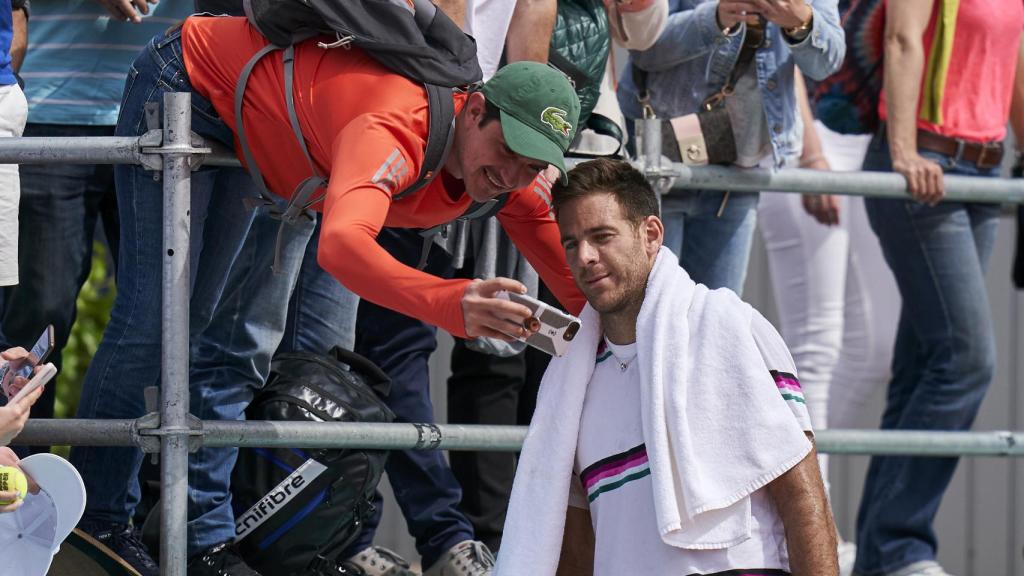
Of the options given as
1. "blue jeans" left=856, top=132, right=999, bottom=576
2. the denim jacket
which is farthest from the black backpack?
"blue jeans" left=856, top=132, right=999, bottom=576

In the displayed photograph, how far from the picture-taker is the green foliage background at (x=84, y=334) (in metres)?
5.48

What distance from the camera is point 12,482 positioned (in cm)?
314

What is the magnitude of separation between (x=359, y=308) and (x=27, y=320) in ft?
2.87

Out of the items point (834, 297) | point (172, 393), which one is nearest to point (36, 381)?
point (172, 393)

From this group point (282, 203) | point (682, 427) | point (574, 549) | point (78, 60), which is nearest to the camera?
point (682, 427)

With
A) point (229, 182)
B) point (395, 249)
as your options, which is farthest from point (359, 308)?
point (229, 182)

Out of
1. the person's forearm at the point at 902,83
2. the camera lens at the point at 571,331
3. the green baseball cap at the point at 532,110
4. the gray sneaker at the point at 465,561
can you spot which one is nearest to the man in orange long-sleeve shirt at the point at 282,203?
the green baseball cap at the point at 532,110

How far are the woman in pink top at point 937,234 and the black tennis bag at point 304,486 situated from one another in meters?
1.78

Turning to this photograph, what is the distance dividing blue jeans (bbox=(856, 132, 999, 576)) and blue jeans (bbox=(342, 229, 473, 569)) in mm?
1379

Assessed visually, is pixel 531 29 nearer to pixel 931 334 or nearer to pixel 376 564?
pixel 376 564

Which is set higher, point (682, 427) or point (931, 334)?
point (682, 427)

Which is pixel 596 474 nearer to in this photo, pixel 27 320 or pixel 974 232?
pixel 27 320

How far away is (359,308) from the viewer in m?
4.63

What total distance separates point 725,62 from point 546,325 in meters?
1.77
